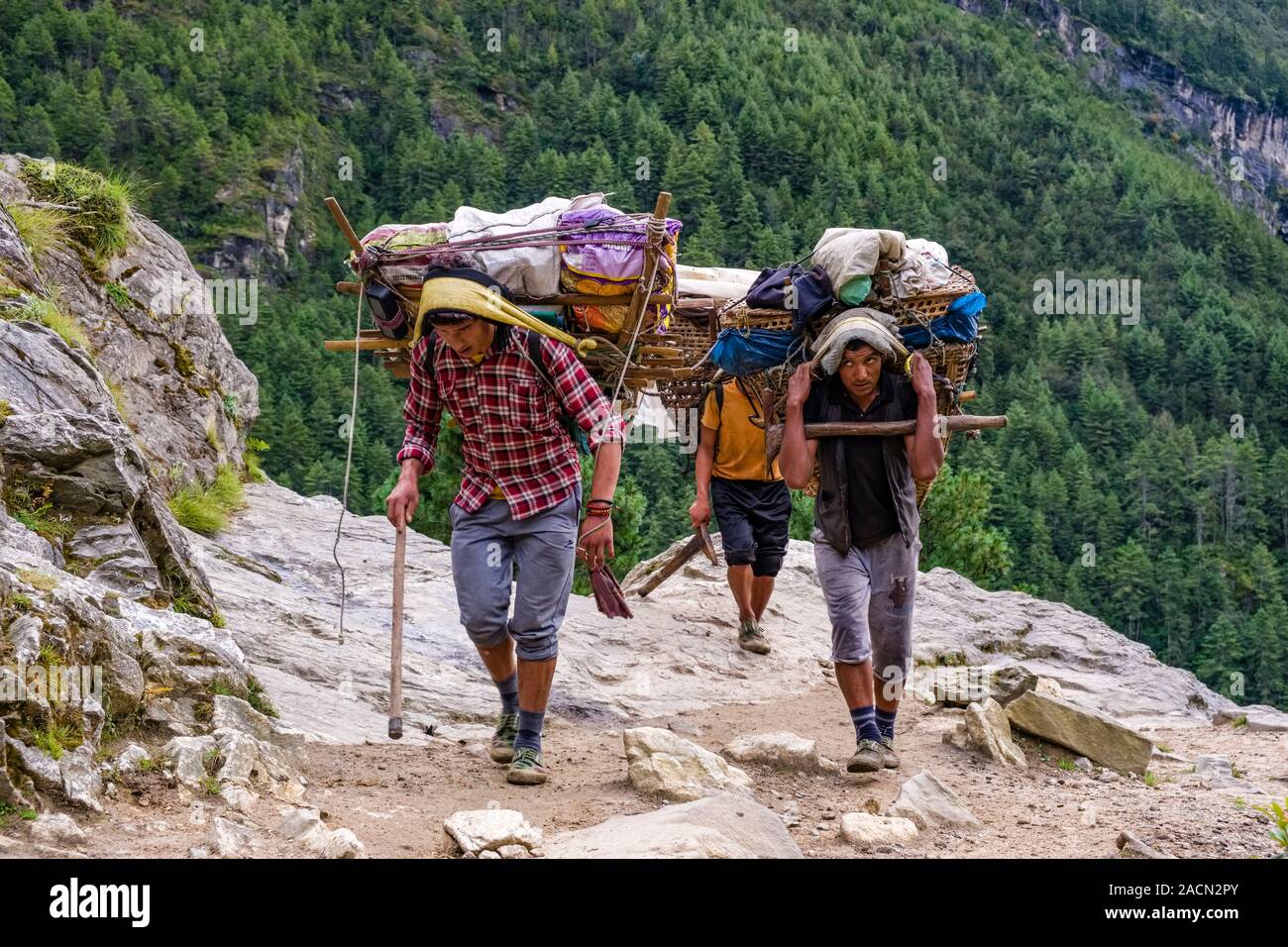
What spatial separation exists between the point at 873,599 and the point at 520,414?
2.01 metres

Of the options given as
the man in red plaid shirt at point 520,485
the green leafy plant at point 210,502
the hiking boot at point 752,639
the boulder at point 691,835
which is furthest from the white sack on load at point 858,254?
the green leafy plant at point 210,502

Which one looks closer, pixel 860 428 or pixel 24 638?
pixel 24 638

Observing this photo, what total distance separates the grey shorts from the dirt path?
1.87ft

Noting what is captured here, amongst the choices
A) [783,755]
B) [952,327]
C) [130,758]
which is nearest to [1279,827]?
[783,755]

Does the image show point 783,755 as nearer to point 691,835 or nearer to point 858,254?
point 691,835

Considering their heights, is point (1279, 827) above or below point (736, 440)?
below

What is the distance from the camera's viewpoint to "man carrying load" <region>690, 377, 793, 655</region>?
30.7 ft

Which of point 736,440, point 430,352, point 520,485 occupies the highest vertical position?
point 430,352

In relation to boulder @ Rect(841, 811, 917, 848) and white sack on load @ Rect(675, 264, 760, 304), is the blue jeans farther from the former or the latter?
white sack on load @ Rect(675, 264, 760, 304)

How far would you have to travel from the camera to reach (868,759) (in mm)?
6324

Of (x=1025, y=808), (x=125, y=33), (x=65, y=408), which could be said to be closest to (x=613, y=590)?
(x=1025, y=808)

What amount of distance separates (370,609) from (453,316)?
11.5ft

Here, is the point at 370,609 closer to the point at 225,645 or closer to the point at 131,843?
the point at 225,645

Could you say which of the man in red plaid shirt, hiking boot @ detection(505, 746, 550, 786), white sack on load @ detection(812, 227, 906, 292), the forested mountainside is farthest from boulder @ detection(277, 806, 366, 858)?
the forested mountainside
